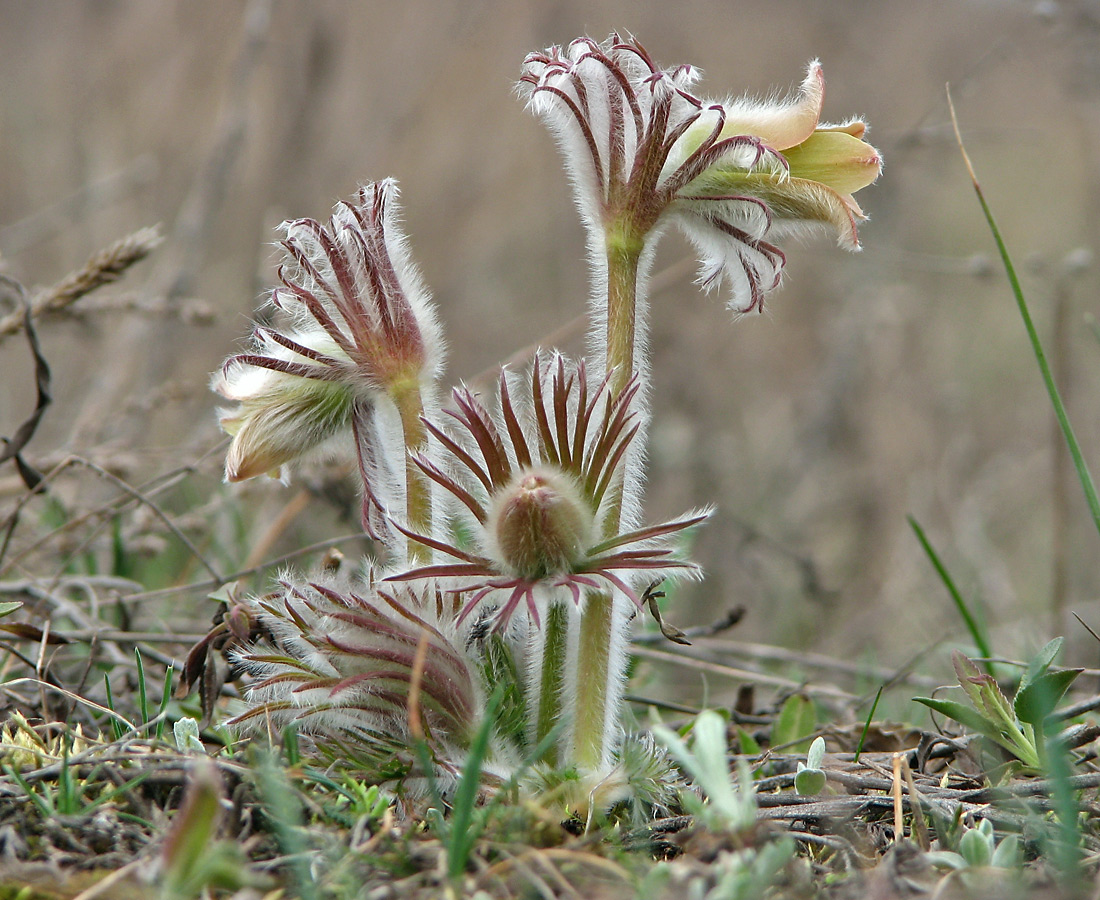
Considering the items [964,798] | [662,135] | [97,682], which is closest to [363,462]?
[662,135]

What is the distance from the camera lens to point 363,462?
6.48ft

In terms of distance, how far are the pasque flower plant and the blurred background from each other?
155 cm

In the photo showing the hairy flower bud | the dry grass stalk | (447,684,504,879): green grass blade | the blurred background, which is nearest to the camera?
(447,684,504,879): green grass blade

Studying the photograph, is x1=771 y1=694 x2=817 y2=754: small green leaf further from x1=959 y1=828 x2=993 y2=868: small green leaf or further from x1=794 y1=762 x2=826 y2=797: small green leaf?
x1=959 y1=828 x2=993 y2=868: small green leaf

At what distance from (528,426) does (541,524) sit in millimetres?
215

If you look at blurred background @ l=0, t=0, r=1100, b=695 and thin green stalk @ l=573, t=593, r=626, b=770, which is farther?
blurred background @ l=0, t=0, r=1100, b=695

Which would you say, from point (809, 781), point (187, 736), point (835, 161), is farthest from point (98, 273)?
point (809, 781)

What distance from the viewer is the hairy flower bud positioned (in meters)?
1.56

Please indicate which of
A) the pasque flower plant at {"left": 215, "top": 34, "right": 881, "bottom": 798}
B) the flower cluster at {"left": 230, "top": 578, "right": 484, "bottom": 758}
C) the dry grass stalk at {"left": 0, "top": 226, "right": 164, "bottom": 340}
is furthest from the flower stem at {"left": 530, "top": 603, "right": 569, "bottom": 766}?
the dry grass stalk at {"left": 0, "top": 226, "right": 164, "bottom": 340}

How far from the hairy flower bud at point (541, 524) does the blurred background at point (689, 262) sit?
186cm

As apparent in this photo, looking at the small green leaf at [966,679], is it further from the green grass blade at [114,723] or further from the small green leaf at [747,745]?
the green grass blade at [114,723]

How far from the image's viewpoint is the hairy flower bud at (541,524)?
1.56 m

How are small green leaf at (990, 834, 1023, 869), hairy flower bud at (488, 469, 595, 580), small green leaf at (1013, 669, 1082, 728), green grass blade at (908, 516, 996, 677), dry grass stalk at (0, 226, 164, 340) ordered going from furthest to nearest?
dry grass stalk at (0, 226, 164, 340) → green grass blade at (908, 516, 996, 677) → small green leaf at (1013, 669, 1082, 728) → hairy flower bud at (488, 469, 595, 580) → small green leaf at (990, 834, 1023, 869)

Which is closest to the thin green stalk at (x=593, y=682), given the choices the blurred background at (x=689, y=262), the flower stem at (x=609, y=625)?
the flower stem at (x=609, y=625)
